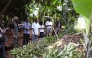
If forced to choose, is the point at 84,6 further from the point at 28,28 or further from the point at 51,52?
the point at 28,28

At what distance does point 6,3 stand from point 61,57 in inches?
318

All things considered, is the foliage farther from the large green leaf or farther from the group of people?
the group of people

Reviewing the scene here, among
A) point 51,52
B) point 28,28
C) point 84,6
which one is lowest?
point 28,28

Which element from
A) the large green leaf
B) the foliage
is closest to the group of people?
the foliage

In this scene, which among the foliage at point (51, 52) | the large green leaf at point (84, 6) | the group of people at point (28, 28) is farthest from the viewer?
the group of people at point (28, 28)

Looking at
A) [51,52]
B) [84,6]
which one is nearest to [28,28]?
[51,52]

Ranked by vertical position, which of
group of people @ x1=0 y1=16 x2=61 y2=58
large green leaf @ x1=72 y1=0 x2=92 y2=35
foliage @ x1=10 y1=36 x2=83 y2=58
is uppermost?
large green leaf @ x1=72 y1=0 x2=92 y2=35

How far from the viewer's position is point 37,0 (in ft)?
41.9

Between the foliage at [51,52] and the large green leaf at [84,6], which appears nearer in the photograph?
the large green leaf at [84,6]

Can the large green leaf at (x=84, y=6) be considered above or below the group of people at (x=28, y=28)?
above

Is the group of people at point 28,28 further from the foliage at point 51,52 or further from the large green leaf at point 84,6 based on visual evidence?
the large green leaf at point 84,6

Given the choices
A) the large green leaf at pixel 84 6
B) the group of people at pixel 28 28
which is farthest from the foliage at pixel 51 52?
the group of people at pixel 28 28

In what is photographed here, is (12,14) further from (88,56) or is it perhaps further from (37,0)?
(88,56)

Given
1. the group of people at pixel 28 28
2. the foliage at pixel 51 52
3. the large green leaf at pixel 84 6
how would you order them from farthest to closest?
1. the group of people at pixel 28 28
2. the foliage at pixel 51 52
3. the large green leaf at pixel 84 6
